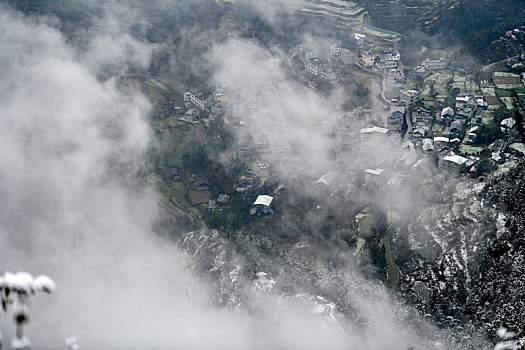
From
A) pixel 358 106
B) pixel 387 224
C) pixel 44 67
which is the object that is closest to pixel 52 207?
pixel 44 67

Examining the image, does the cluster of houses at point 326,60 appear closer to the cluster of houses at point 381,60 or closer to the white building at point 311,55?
the white building at point 311,55

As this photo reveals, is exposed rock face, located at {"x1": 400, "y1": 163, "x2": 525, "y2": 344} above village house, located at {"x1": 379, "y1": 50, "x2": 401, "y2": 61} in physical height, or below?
below

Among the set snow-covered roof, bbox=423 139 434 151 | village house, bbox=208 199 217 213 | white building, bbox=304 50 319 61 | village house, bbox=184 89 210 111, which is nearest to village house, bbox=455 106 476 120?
snow-covered roof, bbox=423 139 434 151

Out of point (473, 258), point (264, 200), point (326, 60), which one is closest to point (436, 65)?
point (326, 60)

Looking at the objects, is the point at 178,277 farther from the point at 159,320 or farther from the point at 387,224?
the point at 387,224

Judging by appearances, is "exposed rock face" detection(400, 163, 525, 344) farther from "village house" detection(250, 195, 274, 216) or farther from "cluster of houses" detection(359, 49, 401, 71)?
"cluster of houses" detection(359, 49, 401, 71)

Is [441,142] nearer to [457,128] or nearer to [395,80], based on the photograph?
[457,128]

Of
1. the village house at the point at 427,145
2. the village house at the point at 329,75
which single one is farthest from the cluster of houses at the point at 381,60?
the village house at the point at 427,145

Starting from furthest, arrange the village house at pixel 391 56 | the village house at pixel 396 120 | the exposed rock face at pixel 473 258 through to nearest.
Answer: the village house at pixel 391 56
the village house at pixel 396 120
the exposed rock face at pixel 473 258
